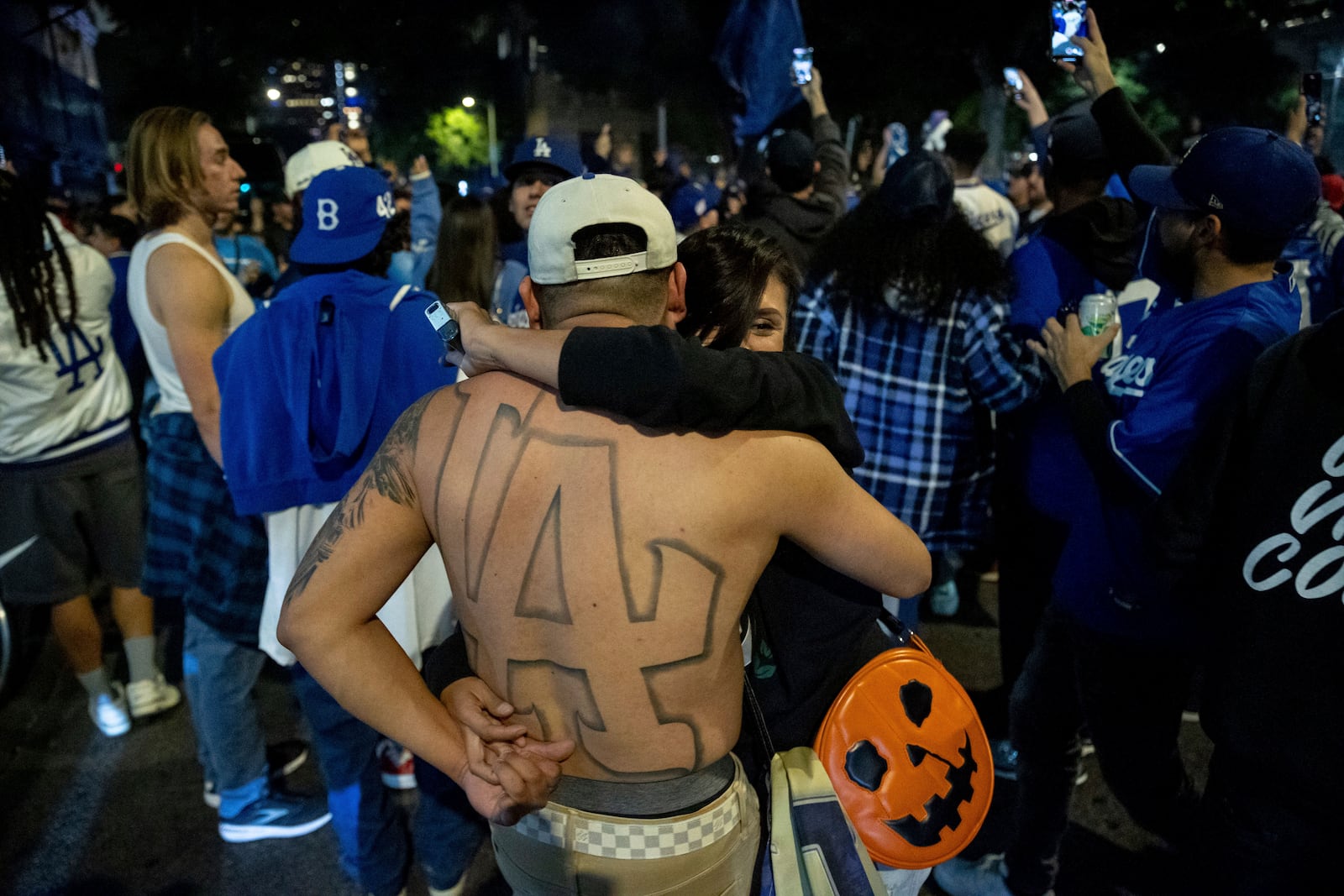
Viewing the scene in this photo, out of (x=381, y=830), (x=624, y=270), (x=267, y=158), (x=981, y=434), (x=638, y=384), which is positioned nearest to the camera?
(x=638, y=384)

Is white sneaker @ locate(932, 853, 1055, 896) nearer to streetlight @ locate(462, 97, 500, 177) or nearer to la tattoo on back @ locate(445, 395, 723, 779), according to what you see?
la tattoo on back @ locate(445, 395, 723, 779)

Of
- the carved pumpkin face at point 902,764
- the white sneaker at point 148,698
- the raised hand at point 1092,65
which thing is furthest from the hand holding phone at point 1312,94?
the white sneaker at point 148,698

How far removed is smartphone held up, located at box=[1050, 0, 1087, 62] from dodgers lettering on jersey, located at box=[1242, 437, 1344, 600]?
2.04 m

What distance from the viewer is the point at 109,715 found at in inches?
153

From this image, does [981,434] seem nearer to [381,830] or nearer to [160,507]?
[381,830]

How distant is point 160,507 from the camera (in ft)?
10.7

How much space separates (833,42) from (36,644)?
2111cm

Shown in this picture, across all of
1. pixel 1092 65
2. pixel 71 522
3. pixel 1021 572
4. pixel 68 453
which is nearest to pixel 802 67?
pixel 1092 65

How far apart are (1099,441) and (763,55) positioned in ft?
19.8

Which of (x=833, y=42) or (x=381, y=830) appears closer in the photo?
(x=381, y=830)

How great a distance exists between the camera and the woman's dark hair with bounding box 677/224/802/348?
2.00 meters

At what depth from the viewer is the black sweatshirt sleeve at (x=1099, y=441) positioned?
2.24 metres

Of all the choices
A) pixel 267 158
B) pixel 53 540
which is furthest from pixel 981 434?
pixel 267 158

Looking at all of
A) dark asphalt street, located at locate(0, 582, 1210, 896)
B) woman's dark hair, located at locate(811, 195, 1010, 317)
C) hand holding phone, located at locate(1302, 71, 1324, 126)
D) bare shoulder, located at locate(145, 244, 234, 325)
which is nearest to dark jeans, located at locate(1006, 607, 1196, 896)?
dark asphalt street, located at locate(0, 582, 1210, 896)
